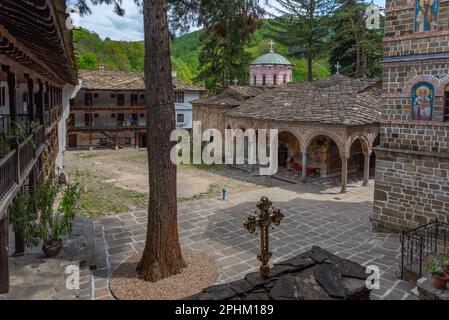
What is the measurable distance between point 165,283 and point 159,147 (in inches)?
113

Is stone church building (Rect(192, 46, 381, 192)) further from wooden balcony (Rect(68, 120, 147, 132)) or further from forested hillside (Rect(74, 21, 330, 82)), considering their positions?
forested hillside (Rect(74, 21, 330, 82))

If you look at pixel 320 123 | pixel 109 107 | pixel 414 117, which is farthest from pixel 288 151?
pixel 109 107

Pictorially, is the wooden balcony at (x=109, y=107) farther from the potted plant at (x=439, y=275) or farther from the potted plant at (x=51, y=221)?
the potted plant at (x=439, y=275)

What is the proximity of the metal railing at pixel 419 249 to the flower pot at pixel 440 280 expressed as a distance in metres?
0.85

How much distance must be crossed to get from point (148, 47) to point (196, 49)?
7122cm

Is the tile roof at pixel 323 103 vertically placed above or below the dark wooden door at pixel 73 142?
above

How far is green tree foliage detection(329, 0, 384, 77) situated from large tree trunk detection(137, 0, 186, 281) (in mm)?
27458

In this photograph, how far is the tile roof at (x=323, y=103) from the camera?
18641 mm

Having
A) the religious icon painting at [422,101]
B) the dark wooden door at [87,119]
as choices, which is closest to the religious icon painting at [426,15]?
the religious icon painting at [422,101]

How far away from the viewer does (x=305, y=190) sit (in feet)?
58.6

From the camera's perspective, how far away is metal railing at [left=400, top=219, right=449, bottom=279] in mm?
7949

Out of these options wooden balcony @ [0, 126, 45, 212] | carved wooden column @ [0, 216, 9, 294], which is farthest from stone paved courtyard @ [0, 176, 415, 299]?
wooden balcony @ [0, 126, 45, 212]

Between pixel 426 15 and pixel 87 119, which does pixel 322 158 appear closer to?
pixel 426 15
